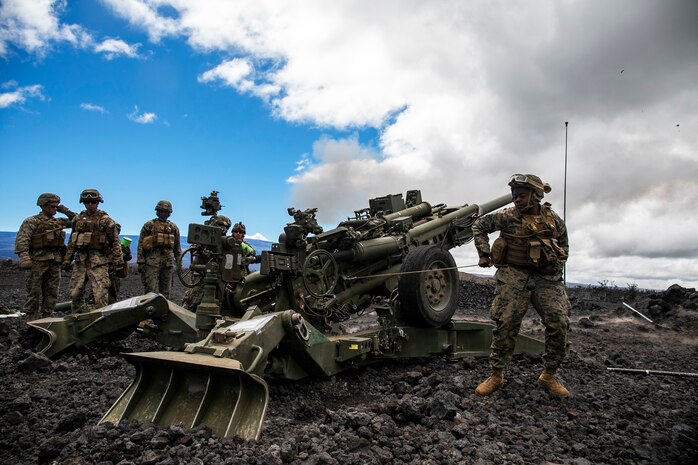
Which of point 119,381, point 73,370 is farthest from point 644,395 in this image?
point 73,370

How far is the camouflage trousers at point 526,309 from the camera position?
4.89 metres

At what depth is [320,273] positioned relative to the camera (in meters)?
5.62

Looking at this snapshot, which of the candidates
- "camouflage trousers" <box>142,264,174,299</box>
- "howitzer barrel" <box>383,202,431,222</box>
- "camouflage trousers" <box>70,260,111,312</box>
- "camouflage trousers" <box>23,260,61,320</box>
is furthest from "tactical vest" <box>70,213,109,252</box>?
"howitzer barrel" <box>383,202,431,222</box>

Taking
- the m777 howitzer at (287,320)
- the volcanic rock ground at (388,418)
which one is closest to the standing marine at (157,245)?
the volcanic rock ground at (388,418)

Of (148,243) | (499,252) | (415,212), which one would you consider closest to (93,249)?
(148,243)

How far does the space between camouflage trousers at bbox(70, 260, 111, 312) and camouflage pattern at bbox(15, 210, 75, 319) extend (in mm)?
476

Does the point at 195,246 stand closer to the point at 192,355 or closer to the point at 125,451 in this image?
the point at 192,355

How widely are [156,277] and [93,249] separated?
72.4 inches

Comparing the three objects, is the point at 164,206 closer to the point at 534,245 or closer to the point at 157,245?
the point at 157,245

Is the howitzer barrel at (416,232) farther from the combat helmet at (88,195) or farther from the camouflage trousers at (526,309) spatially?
the combat helmet at (88,195)

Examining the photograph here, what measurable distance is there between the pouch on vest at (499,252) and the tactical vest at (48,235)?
20.9 feet

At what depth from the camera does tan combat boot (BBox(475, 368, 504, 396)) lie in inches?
190

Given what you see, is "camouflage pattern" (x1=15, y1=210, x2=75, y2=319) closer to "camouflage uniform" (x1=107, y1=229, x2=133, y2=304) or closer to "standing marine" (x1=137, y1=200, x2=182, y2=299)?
"camouflage uniform" (x1=107, y1=229, x2=133, y2=304)

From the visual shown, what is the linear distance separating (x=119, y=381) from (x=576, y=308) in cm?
1310
